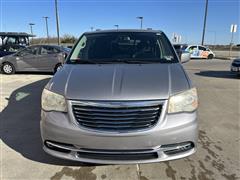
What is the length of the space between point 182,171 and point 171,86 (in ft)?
3.58

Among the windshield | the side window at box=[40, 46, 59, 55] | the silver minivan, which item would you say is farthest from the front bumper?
the side window at box=[40, 46, 59, 55]

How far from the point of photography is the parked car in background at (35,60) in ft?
36.1

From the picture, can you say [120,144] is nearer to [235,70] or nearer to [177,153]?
[177,153]

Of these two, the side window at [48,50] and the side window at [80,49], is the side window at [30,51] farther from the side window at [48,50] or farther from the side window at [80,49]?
the side window at [80,49]

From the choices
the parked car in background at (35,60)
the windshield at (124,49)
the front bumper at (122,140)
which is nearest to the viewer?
the front bumper at (122,140)

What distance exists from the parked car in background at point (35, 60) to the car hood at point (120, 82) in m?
7.93

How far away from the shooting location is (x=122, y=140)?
2.53 meters

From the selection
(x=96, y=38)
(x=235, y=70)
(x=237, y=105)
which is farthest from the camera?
(x=235, y=70)


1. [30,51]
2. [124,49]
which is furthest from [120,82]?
[30,51]

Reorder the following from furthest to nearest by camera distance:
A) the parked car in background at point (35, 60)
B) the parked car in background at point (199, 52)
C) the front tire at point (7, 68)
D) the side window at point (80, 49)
→ the parked car in background at point (199, 52) < the front tire at point (7, 68) < the parked car in background at point (35, 60) < the side window at point (80, 49)

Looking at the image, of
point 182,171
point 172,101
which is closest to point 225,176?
point 182,171

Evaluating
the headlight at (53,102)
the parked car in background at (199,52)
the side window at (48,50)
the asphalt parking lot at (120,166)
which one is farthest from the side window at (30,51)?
the parked car in background at (199,52)

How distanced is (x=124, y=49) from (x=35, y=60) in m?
8.15

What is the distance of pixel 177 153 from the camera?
271 cm
